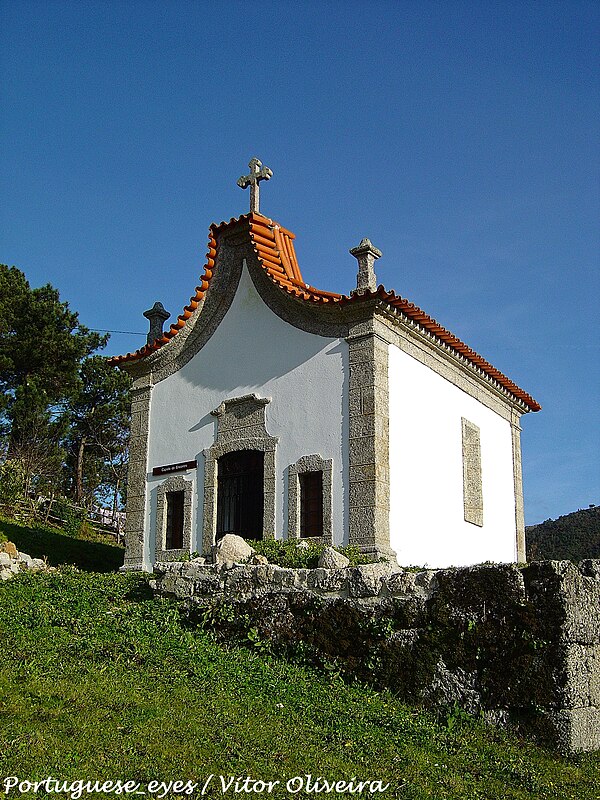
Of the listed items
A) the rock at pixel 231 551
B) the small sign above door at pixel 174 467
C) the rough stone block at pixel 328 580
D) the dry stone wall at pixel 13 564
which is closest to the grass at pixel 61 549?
the dry stone wall at pixel 13 564

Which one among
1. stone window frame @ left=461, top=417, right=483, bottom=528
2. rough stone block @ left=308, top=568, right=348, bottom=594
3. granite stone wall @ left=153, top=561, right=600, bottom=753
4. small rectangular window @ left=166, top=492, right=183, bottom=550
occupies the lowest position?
granite stone wall @ left=153, top=561, right=600, bottom=753

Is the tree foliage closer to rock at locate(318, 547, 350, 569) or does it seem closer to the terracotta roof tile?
the terracotta roof tile

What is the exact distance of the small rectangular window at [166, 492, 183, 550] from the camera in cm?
1554

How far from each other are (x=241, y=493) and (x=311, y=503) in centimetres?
163

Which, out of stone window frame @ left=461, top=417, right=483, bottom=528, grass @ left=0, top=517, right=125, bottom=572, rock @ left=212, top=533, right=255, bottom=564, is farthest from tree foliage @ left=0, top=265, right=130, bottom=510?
rock @ left=212, top=533, right=255, bottom=564

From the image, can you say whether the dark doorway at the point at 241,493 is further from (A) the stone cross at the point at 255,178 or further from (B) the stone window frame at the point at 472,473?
(A) the stone cross at the point at 255,178

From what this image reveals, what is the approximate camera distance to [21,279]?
2962 cm

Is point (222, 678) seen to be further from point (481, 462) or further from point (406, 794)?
point (481, 462)

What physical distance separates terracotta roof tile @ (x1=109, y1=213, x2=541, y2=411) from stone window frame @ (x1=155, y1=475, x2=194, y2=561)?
107 inches

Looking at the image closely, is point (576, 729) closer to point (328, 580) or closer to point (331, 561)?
point (328, 580)

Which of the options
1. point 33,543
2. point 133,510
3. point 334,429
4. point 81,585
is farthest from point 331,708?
point 33,543

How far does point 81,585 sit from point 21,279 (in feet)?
70.3

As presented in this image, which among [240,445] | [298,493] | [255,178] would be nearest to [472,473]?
[298,493]

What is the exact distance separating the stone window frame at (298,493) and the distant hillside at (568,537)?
13311 mm
